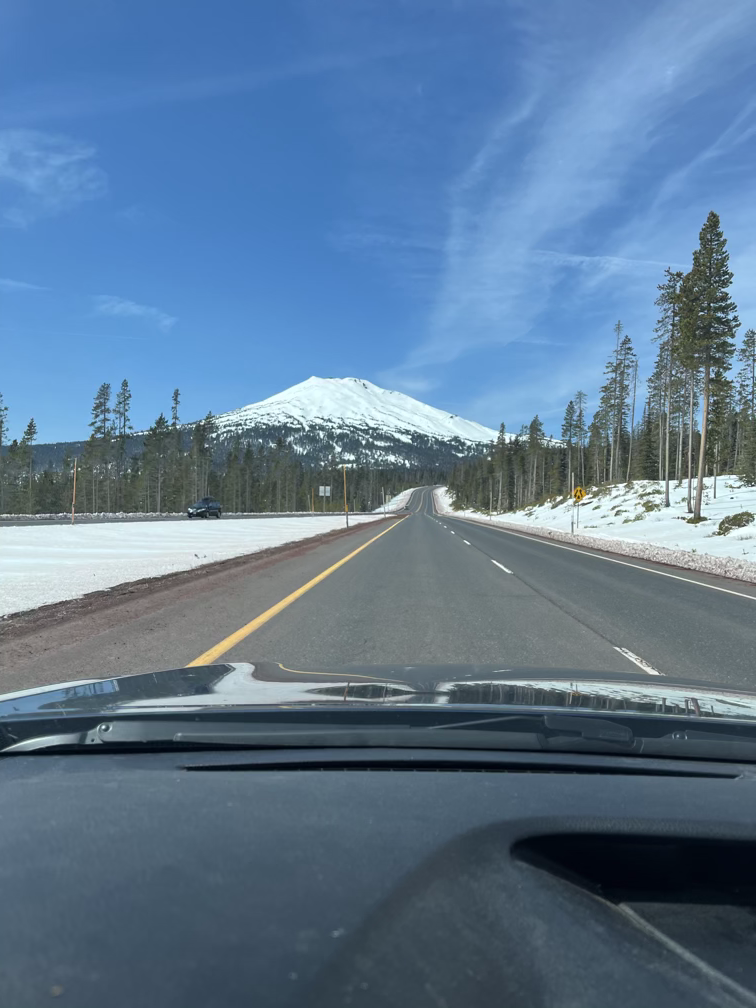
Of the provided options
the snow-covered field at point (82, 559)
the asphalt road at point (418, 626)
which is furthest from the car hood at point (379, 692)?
the snow-covered field at point (82, 559)

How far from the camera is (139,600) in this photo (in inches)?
407

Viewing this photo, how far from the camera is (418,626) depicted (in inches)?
333

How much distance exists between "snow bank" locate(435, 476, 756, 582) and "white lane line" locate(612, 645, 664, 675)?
10.2 metres

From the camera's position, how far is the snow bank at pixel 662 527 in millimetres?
20516

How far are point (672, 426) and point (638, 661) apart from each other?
301 ft

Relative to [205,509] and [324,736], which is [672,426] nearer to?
[205,509]

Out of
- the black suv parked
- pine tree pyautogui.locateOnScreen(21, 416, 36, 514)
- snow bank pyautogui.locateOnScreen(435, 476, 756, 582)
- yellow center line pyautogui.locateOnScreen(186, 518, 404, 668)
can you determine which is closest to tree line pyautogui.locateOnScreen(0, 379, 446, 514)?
pine tree pyautogui.locateOnScreen(21, 416, 36, 514)

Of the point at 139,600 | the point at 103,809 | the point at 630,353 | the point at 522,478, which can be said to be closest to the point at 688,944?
the point at 103,809

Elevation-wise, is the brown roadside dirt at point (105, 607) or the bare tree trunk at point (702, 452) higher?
the bare tree trunk at point (702, 452)

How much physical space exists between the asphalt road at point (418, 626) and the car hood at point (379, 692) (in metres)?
1.26

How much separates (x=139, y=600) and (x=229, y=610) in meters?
1.80

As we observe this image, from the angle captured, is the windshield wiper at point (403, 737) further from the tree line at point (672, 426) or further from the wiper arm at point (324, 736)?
the tree line at point (672, 426)

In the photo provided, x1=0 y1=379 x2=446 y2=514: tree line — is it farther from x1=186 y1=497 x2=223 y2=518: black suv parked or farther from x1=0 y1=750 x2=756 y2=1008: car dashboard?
x1=0 y1=750 x2=756 y2=1008: car dashboard

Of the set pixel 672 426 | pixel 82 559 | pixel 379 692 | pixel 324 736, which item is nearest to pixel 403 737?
pixel 324 736
